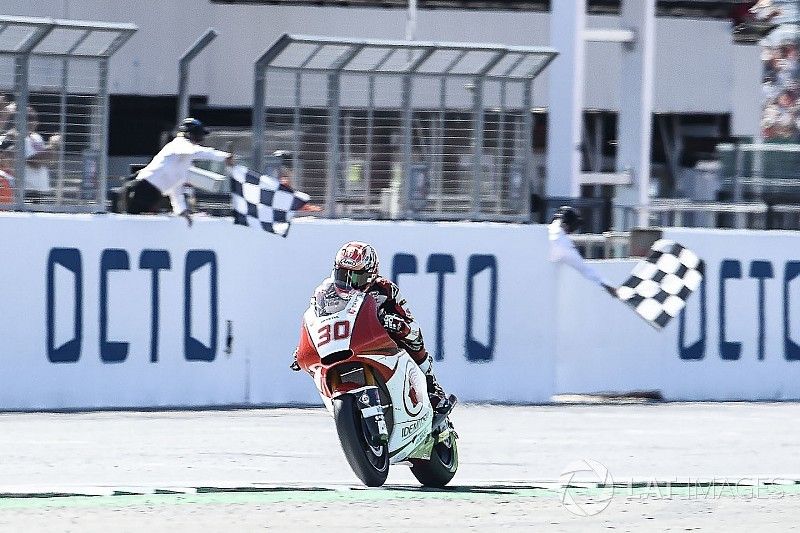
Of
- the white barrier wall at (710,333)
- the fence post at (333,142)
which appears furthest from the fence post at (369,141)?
the white barrier wall at (710,333)

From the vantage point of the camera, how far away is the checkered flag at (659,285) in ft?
50.1

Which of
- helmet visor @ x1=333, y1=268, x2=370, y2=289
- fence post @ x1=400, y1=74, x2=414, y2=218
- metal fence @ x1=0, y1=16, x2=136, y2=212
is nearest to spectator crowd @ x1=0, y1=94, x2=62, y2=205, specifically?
metal fence @ x1=0, y1=16, x2=136, y2=212

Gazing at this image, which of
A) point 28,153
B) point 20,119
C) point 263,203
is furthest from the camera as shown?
point 263,203

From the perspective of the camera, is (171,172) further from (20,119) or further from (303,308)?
(303,308)

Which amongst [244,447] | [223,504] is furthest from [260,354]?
[223,504]

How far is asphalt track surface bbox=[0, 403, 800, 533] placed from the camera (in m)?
8.29

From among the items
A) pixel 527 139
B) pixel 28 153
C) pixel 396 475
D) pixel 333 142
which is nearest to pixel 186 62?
pixel 333 142

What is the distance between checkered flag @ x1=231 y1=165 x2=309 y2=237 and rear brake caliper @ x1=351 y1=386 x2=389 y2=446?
5.11 m

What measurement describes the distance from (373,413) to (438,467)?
2.19 ft

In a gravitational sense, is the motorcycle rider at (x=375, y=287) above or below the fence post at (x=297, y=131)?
below

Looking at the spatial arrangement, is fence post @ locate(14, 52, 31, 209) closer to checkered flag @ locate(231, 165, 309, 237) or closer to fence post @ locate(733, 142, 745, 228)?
checkered flag @ locate(231, 165, 309, 237)
